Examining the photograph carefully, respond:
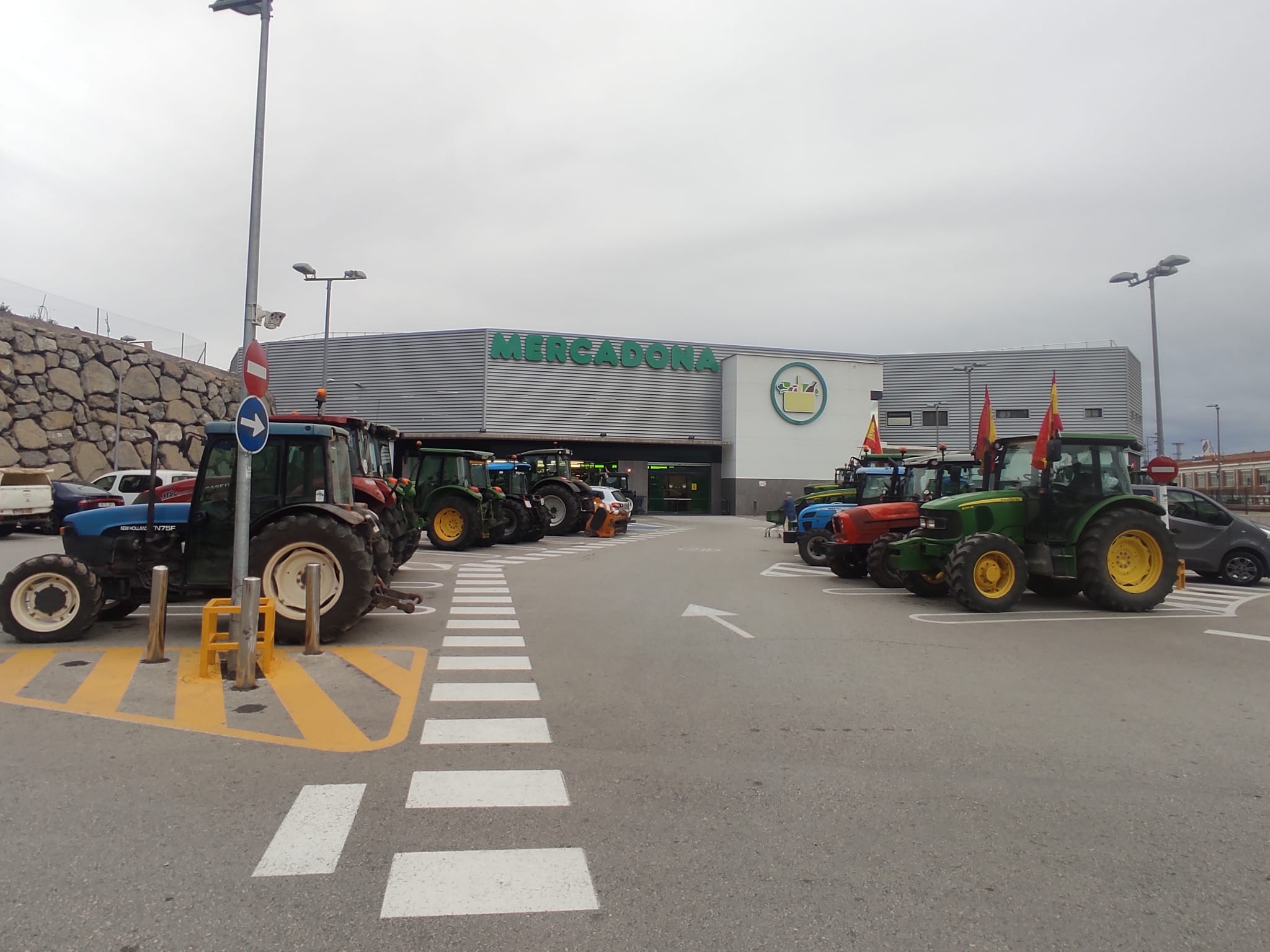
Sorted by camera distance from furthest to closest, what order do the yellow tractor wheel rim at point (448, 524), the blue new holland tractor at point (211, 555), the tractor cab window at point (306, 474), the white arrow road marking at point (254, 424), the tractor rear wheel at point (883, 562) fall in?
the yellow tractor wheel rim at point (448, 524) < the tractor rear wheel at point (883, 562) < the tractor cab window at point (306, 474) < the blue new holland tractor at point (211, 555) < the white arrow road marking at point (254, 424)

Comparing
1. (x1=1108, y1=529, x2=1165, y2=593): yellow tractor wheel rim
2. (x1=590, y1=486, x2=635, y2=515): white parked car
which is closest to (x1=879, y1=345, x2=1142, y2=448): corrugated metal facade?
(x1=590, y1=486, x2=635, y2=515): white parked car

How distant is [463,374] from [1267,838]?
1635 inches

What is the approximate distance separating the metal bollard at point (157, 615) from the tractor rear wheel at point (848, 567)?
10153 millimetres

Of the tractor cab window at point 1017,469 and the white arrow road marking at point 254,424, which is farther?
the tractor cab window at point 1017,469

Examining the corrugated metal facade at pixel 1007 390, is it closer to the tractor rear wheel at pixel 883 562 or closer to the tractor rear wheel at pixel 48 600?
the tractor rear wheel at pixel 883 562

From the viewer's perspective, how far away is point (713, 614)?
10.1 metres

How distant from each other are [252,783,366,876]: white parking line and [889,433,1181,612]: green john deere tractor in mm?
8194

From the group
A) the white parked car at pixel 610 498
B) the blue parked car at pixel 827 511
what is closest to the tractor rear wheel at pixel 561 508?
the white parked car at pixel 610 498

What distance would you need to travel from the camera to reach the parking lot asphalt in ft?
9.73

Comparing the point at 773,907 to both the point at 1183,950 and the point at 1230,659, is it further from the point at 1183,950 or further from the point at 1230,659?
the point at 1230,659

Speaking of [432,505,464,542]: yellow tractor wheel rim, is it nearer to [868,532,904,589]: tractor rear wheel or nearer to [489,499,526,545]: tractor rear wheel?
[489,499,526,545]: tractor rear wheel

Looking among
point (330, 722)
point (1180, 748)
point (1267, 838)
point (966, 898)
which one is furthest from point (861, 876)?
point (330, 722)

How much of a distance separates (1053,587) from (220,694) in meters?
10.9

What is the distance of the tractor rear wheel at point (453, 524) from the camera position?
61.0ft
